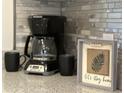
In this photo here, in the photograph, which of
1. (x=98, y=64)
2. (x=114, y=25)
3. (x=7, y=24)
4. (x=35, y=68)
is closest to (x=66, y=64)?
(x=35, y=68)

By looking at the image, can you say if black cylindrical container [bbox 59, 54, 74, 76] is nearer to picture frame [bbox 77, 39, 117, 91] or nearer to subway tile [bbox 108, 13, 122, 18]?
picture frame [bbox 77, 39, 117, 91]

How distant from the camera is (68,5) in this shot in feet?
6.37

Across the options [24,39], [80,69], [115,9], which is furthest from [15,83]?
[115,9]

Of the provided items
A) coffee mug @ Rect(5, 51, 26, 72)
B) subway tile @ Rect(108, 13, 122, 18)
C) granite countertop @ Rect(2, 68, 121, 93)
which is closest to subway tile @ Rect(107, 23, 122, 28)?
subway tile @ Rect(108, 13, 122, 18)

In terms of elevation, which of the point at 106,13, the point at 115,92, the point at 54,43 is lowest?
the point at 115,92

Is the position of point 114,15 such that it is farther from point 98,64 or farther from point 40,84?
point 40,84

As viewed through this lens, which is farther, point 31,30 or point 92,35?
point 31,30

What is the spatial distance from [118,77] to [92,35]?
0.37 metres

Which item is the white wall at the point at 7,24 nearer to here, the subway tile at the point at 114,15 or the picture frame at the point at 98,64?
the picture frame at the point at 98,64

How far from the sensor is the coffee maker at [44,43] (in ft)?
5.68

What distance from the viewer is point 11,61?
1.82m

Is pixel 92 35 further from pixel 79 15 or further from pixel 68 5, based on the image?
pixel 68 5

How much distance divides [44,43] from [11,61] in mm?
263

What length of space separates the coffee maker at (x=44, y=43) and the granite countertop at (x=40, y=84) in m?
0.06
